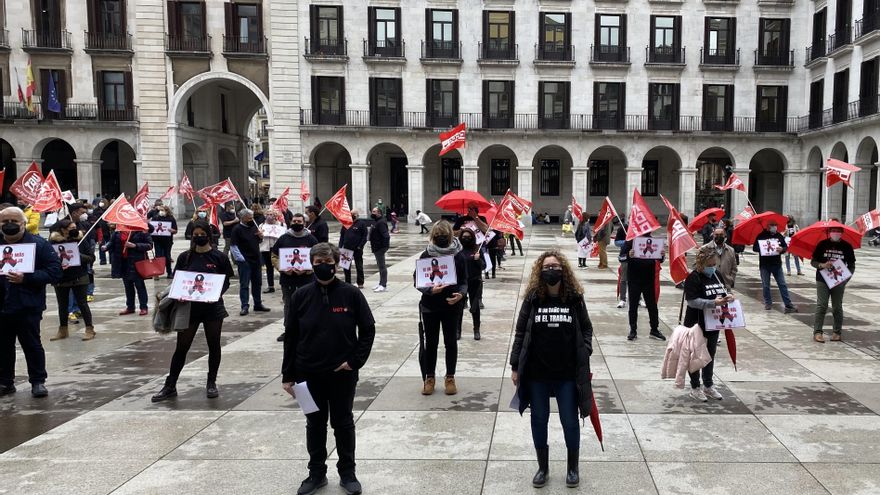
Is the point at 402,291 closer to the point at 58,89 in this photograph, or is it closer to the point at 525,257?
the point at 525,257

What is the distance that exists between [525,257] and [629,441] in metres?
16.1

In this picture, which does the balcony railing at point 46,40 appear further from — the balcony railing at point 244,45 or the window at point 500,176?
the window at point 500,176

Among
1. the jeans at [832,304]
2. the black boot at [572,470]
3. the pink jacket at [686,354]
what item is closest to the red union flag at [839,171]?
the jeans at [832,304]

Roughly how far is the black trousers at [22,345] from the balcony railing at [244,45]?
32583mm

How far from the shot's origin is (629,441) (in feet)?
18.8

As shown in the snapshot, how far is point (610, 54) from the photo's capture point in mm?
38438

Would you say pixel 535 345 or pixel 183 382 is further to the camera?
pixel 183 382

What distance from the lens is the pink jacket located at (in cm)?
666

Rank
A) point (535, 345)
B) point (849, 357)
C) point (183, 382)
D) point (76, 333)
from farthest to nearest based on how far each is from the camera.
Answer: point (76, 333), point (849, 357), point (183, 382), point (535, 345)

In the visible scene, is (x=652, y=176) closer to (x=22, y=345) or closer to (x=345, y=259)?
(x=345, y=259)

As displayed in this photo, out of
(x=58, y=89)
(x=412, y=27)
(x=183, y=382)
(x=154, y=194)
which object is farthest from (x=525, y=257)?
(x=58, y=89)

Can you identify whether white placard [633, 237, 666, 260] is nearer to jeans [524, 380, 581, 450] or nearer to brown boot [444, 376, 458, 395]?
brown boot [444, 376, 458, 395]

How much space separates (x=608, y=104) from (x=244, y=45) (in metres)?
21.6

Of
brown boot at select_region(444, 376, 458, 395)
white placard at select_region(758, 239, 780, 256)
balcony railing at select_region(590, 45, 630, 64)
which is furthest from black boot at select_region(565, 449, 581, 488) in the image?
balcony railing at select_region(590, 45, 630, 64)
